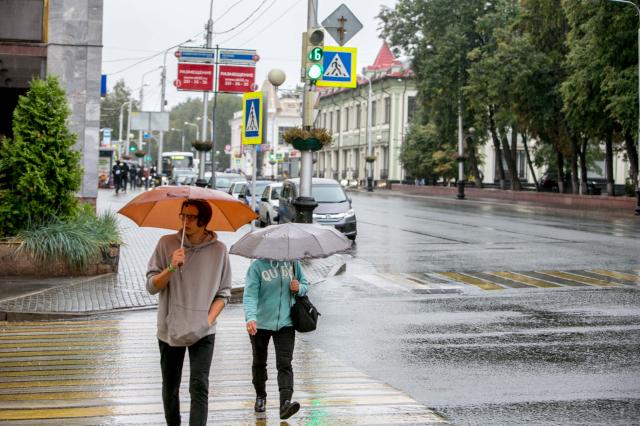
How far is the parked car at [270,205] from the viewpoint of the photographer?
29531mm

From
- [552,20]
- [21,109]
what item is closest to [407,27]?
[552,20]

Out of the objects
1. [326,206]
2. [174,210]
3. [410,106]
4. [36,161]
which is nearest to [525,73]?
[326,206]

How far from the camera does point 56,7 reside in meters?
20.3

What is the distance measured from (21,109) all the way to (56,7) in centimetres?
468

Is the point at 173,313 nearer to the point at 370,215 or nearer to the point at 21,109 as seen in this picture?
the point at 21,109

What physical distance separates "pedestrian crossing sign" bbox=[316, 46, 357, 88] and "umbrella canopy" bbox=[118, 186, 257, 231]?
11570 mm

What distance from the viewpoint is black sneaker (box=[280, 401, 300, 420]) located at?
6941 mm

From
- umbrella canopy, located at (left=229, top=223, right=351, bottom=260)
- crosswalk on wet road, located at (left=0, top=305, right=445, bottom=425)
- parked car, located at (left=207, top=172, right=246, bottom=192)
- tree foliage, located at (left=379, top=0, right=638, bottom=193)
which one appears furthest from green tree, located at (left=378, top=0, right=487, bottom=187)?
umbrella canopy, located at (left=229, top=223, right=351, bottom=260)

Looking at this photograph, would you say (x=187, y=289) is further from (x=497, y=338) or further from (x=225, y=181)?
(x=225, y=181)

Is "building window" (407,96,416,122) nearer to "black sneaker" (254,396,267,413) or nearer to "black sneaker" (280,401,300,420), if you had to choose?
"black sneaker" (254,396,267,413)

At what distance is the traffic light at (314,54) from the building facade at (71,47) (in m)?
5.91

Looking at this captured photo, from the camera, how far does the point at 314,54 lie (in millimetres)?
16547

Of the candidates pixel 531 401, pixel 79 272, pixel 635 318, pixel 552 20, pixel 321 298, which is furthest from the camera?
pixel 552 20

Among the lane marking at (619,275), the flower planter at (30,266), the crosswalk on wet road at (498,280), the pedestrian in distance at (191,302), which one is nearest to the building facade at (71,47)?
the flower planter at (30,266)
